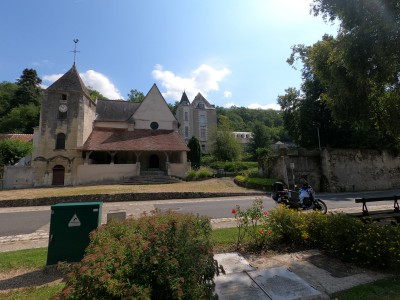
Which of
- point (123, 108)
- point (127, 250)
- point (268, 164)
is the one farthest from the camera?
point (123, 108)

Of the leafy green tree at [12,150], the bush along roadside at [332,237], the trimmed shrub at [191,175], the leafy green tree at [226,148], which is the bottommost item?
the bush along roadside at [332,237]

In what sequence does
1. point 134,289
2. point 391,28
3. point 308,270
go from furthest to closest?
point 391,28 < point 308,270 < point 134,289

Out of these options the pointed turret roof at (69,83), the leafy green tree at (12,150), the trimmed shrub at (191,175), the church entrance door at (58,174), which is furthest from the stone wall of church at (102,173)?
the pointed turret roof at (69,83)

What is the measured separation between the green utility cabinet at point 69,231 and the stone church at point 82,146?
1996cm

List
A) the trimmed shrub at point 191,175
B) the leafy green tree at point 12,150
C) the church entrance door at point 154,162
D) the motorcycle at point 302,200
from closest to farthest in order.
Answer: the motorcycle at point 302,200
the leafy green tree at point 12,150
the trimmed shrub at point 191,175
the church entrance door at point 154,162

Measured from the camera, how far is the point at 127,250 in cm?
250

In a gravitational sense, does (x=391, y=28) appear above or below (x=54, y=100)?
below

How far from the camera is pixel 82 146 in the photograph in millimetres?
24594

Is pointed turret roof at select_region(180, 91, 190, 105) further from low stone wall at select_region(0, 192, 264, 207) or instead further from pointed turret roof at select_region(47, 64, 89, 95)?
low stone wall at select_region(0, 192, 264, 207)

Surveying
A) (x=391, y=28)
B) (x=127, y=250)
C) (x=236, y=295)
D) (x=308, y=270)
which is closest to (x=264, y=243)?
(x=308, y=270)

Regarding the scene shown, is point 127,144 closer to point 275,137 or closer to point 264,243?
point 264,243

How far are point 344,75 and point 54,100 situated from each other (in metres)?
27.0

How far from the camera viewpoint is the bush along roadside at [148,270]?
6.64 ft

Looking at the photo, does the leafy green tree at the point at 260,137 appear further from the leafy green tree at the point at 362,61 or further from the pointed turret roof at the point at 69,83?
the leafy green tree at the point at 362,61
